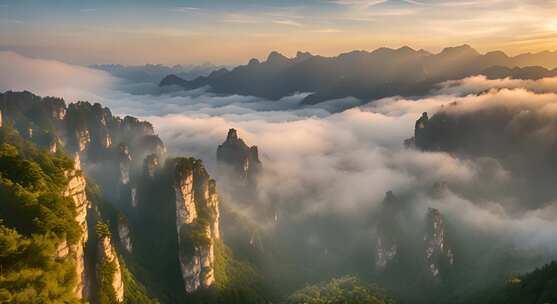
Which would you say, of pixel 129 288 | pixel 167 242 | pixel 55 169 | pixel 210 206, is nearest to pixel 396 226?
pixel 210 206

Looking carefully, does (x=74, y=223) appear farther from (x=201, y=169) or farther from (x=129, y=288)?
(x=201, y=169)

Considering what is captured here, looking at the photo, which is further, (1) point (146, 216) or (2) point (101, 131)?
(2) point (101, 131)

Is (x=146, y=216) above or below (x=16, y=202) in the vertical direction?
below

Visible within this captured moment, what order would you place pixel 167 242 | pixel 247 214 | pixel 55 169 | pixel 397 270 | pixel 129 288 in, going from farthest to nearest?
pixel 247 214 < pixel 397 270 < pixel 167 242 < pixel 129 288 < pixel 55 169

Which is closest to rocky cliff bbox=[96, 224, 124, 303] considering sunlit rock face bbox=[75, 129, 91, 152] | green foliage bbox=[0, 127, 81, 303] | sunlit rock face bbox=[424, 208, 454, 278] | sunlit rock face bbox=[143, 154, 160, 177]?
green foliage bbox=[0, 127, 81, 303]

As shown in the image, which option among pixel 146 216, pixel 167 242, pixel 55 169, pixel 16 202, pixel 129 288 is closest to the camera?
pixel 16 202

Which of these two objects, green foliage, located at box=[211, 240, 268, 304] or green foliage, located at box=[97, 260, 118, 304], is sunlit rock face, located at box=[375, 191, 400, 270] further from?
green foliage, located at box=[97, 260, 118, 304]

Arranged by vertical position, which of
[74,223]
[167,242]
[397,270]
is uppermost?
[74,223]

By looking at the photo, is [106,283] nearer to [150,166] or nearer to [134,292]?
[134,292]
